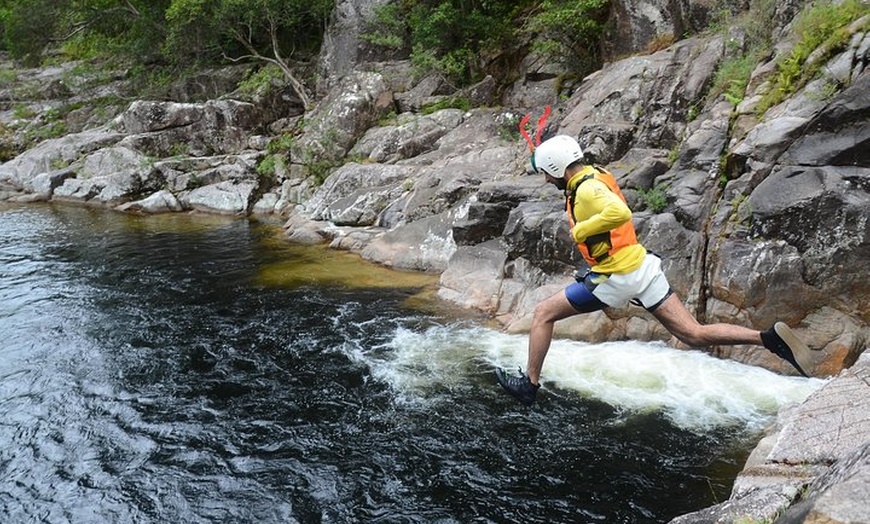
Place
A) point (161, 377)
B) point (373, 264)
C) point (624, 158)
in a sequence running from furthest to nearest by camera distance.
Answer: point (373, 264), point (624, 158), point (161, 377)

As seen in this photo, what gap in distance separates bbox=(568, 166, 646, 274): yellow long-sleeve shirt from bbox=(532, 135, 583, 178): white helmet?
16cm

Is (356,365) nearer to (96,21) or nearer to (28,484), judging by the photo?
(28,484)

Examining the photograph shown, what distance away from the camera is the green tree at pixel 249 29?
91.5ft

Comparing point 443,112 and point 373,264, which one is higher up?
point 443,112

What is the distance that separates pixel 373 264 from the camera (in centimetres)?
1549

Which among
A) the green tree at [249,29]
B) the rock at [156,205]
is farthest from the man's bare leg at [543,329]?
the green tree at [249,29]

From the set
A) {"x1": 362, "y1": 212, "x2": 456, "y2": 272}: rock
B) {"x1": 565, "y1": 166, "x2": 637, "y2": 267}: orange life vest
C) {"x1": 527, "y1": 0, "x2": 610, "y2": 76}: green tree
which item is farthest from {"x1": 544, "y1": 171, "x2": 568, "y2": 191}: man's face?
{"x1": 527, "y1": 0, "x2": 610, "y2": 76}: green tree

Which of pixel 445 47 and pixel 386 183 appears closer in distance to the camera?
pixel 386 183

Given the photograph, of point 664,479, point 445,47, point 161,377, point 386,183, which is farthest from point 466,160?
point 664,479

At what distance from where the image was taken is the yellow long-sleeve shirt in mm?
5789

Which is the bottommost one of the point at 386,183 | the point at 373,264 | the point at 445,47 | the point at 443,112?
the point at 373,264

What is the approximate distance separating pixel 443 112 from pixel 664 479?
18063 mm

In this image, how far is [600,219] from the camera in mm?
5766

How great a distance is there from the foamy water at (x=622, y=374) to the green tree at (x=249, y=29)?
2197 cm
